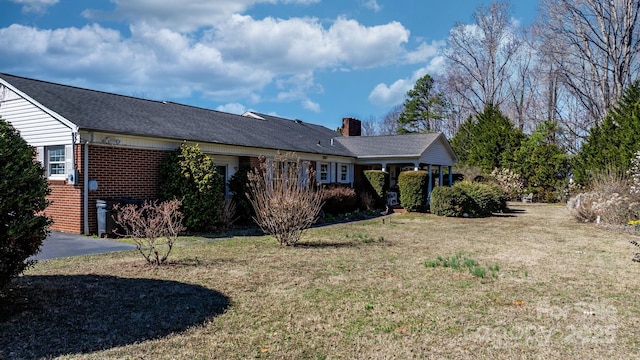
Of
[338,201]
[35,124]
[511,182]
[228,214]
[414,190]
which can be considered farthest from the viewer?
[511,182]

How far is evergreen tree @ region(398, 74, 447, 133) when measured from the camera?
151 feet

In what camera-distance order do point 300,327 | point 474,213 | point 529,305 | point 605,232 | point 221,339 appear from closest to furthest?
1. point 221,339
2. point 300,327
3. point 529,305
4. point 605,232
5. point 474,213

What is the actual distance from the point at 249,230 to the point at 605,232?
36.4 feet

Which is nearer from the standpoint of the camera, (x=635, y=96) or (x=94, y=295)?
(x=94, y=295)

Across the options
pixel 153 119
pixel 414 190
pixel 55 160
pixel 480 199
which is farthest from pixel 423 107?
pixel 55 160

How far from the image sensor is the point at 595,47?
29.6m

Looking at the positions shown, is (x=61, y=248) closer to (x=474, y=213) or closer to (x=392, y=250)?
(x=392, y=250)

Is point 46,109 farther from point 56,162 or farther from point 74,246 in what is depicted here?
point 74,246

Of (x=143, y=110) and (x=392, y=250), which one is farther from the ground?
(x=143, y=110)

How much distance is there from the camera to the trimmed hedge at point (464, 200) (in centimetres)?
1819

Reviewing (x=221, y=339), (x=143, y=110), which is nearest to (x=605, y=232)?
(x=221, y=339)

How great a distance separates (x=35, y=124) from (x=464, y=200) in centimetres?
1582

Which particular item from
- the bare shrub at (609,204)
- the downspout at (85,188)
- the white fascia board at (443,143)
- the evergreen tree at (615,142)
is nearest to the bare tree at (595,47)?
the evergreen tree at (615,142)

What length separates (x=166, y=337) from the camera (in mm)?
4285
